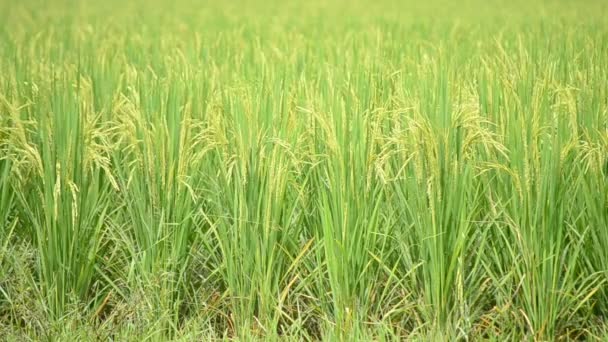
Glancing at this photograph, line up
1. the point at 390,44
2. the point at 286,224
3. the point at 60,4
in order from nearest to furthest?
the point at 286,224 → the point at 390,44 → the point at 60,4

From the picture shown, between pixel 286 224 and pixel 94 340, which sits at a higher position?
pixel 286 224

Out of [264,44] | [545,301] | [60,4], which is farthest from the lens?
[60,4]

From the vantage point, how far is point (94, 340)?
296cm

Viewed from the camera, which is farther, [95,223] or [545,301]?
[95,223]

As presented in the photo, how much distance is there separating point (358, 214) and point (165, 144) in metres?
0.84

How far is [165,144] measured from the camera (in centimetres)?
332

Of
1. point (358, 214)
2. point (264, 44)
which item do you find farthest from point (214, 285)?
point (264, 44)

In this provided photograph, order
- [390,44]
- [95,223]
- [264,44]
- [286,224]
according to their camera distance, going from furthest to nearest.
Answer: [264,44] < [390,44] < [95,223] < [286,224]

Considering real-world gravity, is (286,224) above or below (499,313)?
above

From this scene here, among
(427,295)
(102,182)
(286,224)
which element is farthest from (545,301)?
(102,182)

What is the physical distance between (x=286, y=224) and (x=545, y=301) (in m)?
0.93

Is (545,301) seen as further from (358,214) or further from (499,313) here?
(358,214)

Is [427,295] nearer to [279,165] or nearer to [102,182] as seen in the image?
[279,165]

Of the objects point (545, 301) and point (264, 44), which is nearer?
point (545, 301)
